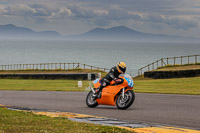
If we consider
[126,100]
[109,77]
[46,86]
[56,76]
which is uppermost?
[56,76]

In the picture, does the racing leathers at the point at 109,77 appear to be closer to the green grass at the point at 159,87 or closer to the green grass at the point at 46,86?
the green grass at the point at 159,87

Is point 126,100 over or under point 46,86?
under

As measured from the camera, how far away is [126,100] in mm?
13844

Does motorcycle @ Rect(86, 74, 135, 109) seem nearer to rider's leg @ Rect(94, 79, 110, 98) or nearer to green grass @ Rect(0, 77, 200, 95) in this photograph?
rider's leg @ Rect(94, 79, 110, 98)

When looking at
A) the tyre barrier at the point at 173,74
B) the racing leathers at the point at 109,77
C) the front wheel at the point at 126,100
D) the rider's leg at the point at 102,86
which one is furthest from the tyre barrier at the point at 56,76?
the front wheel at the point at 126,100

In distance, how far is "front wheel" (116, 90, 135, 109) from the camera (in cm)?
1361

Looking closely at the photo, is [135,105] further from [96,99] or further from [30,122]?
[30,122]

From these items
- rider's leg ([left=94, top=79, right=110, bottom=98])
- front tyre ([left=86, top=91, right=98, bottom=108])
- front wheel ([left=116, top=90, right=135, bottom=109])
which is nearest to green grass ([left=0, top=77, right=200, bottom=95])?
front tyre ([left=86, top=91, right=98, bottom=108])

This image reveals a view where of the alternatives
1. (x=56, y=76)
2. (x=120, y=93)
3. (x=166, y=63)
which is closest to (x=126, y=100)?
(x=120, y=93)

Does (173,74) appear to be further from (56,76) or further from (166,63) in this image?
(166,63)

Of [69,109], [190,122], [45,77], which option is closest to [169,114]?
[190,122]

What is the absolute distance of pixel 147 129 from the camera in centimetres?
941

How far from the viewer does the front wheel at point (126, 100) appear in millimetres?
13608

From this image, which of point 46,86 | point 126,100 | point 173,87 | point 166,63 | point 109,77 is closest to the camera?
point 126,100
